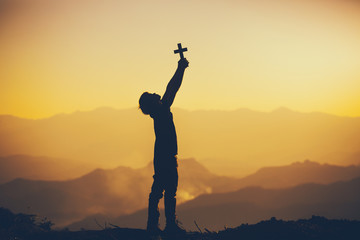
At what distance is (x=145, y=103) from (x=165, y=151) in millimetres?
954

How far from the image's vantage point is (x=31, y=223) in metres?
11.1

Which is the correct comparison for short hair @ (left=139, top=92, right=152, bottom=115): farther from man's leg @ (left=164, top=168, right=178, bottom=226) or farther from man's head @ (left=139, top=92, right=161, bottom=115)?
man's leg @ (left=164, top=168, right=178, bottom=226)

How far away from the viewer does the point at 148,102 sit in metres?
7.15

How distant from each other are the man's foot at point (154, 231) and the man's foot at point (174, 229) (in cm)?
13

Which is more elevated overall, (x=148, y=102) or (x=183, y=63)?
(x=183, y=63)

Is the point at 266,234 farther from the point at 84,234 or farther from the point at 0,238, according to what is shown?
the point at 0,238

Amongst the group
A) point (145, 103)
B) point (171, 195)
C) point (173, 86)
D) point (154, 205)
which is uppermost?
point (173, 86)

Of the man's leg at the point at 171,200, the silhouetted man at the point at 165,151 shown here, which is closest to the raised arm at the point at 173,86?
the silhouetted man at the point at 165,151

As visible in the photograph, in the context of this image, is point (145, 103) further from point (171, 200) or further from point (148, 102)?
point (171, 200)

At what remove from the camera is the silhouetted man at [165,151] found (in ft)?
23.4

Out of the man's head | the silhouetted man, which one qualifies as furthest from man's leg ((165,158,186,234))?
the man's head

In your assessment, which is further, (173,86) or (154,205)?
(154,205)

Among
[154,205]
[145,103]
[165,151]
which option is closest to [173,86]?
[145,103]

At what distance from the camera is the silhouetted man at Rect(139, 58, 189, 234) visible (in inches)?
281
